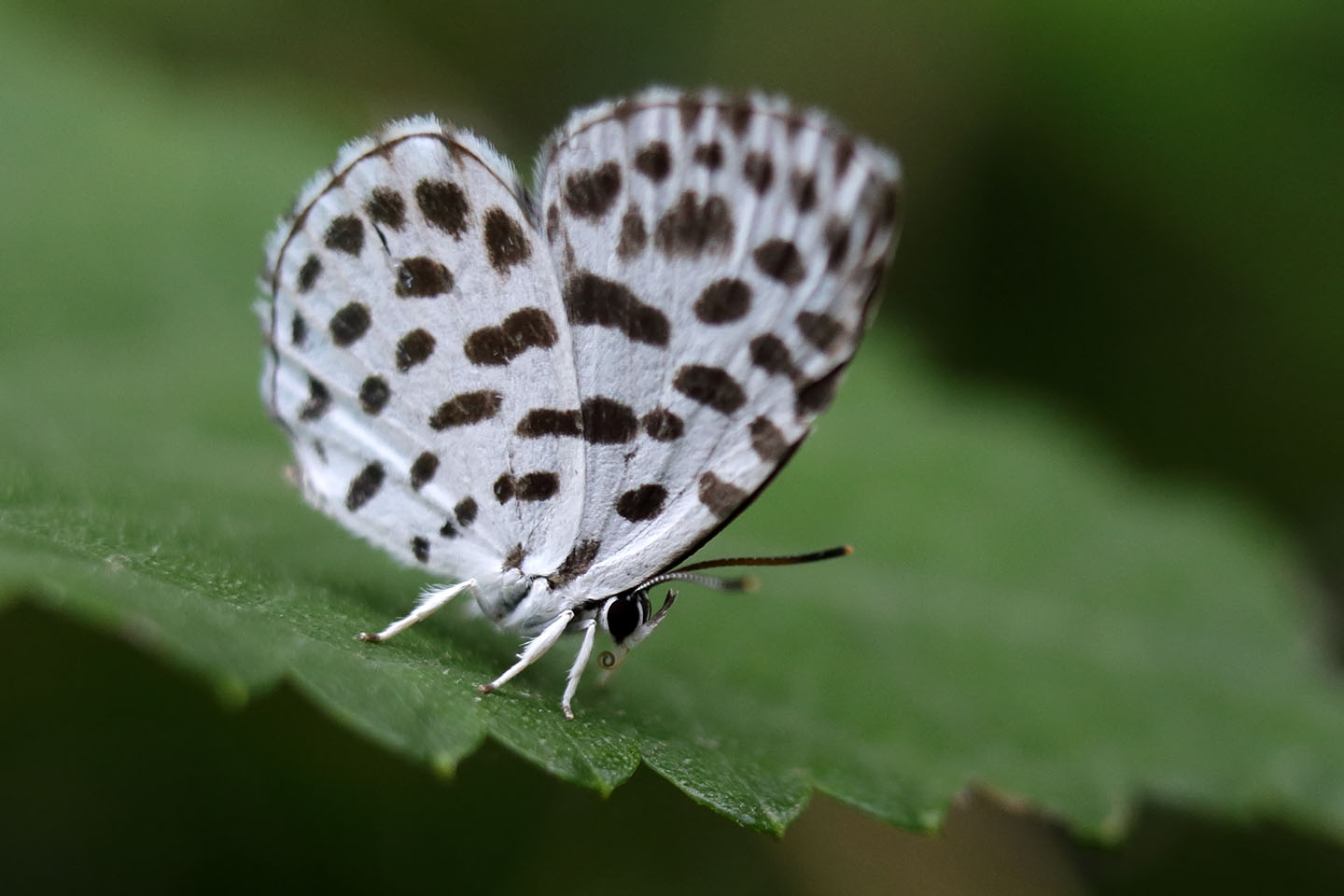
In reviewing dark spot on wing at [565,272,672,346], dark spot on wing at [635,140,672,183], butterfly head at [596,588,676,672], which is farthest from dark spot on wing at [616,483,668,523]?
dark spot on wing at [635,140,672,183]

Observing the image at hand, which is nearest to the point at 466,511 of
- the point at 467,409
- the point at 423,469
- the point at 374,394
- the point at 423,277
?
the point at 423,469

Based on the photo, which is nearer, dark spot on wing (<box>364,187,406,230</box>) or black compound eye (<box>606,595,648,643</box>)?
dark spot on wing (<box>364,187,406,230</box>)

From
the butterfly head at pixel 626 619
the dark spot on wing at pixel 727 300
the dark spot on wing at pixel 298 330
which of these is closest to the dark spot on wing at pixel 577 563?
the butterfly head at pixel 626 619

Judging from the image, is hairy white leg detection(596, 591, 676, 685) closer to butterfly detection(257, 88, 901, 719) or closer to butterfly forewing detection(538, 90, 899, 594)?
butterfly detection(257, 88, 901, 719)

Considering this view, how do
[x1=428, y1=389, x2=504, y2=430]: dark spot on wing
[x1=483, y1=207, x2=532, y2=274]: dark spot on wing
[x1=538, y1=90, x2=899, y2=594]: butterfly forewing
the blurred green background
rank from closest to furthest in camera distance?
[x1=538, y1=90, x2=899, y2=594]: butterfly forewing, [x1=483, y1=207, x2=532, y2=274]: dark spot on wing, [x1=428, y1=389, x2=504, y2=430]: dark spot on wing, the blurred green background

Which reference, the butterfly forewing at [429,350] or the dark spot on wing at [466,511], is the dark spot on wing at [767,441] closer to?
the butterfly forewing at [429,350]

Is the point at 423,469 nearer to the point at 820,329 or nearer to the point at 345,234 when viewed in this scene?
the point at 345,234
